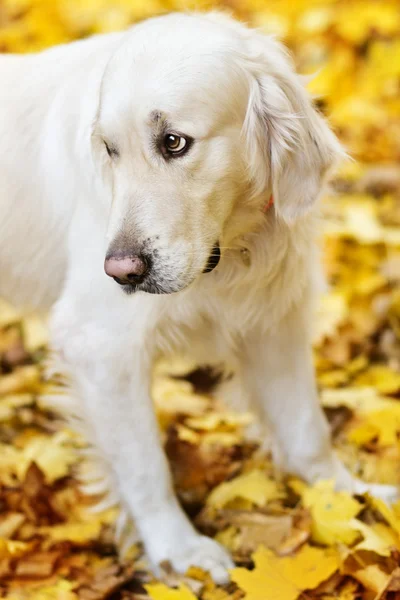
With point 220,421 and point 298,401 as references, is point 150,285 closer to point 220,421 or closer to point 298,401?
point 298,401

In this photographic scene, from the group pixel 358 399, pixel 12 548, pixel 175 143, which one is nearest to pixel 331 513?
pixel 358 399

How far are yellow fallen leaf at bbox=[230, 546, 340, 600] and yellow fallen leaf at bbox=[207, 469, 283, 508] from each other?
0.40 metres

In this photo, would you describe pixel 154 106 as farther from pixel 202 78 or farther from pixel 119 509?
pixel 119 509

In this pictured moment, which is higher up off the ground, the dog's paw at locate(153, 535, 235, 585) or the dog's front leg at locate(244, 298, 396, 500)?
the dog's front leg at locate(244, 298, 396, 500)

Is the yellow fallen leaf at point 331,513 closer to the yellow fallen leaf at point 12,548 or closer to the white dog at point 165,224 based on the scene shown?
the white dog at point 165,224

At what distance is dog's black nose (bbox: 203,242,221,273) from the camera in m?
2.37

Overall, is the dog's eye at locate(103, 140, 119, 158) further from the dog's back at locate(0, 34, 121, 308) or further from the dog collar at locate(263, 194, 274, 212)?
the dog collar at locate(263, 194, 274, 212)

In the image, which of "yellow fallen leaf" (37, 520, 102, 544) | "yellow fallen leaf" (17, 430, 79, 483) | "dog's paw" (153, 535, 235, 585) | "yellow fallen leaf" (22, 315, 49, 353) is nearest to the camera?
"dog's paw" (153, 535, 235, 585)

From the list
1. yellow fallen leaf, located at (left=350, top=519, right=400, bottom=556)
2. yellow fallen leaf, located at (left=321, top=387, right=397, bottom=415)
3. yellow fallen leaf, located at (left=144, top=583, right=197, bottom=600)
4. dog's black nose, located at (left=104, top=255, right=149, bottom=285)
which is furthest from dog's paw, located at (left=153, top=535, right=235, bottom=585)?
dog's black nose, located at (left=104, top=255, right=149, bottom=285)

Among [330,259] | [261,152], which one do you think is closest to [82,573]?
[261,152]

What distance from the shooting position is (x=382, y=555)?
8.15 feet

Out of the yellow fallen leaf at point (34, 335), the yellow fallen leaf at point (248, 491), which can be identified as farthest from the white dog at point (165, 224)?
the yellow fallen leaf at point (34, 335)

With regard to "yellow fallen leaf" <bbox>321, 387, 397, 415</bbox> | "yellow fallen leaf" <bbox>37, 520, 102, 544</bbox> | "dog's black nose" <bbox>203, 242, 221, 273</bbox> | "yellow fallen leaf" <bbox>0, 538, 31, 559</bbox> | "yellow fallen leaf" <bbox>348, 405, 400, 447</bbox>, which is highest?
"dog's black nose" <bbox>203, 242, 221, 273</bbox>

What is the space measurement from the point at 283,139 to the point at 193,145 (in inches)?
11.4
